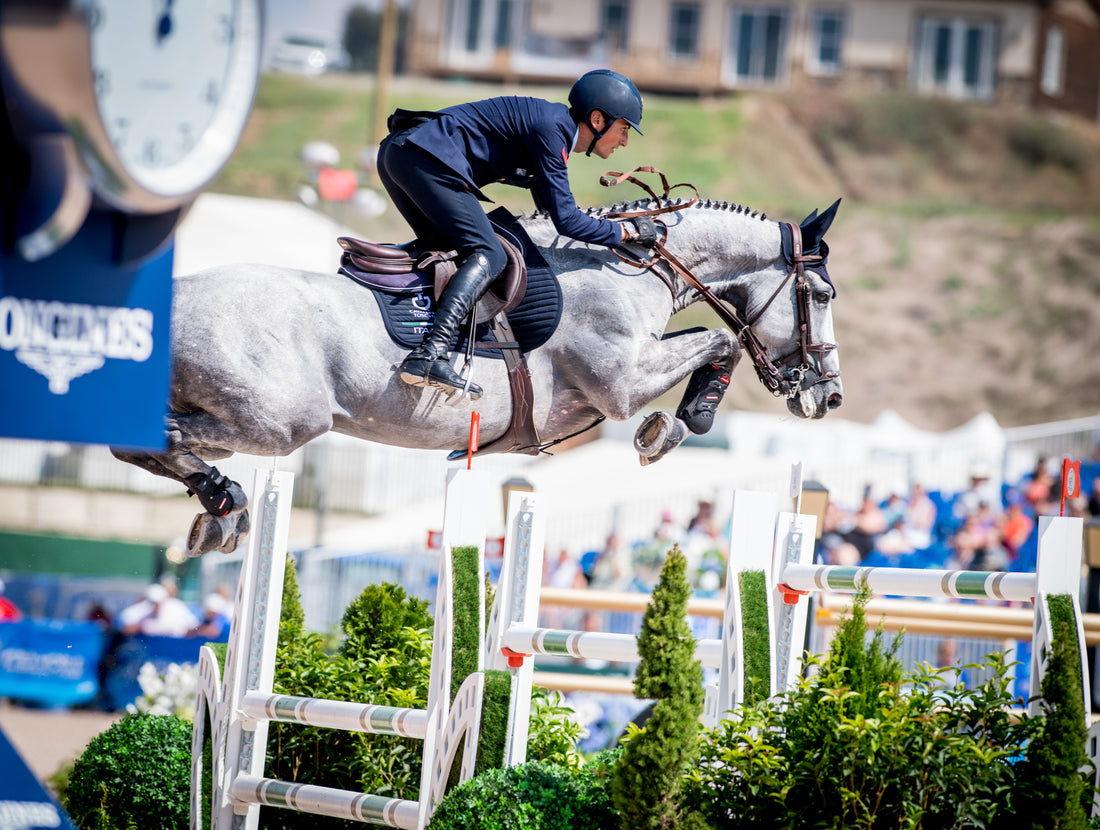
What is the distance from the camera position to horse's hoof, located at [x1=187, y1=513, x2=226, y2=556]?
425 centimetres

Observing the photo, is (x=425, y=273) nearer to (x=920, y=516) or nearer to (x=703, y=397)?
(x=703, y=397)

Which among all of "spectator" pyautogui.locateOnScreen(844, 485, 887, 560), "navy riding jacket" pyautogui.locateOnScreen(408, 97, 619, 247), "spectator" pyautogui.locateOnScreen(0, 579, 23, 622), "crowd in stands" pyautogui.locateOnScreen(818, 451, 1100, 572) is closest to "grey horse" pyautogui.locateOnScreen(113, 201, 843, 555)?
"navy riding jacket" pyautogui.locateOnScreen(408, 97, 619, 247)

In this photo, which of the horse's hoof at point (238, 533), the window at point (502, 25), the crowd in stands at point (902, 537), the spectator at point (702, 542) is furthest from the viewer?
the window at point (502, 25)

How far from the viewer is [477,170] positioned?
4.37 meters

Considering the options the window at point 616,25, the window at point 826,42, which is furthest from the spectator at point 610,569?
the window at point 826,42

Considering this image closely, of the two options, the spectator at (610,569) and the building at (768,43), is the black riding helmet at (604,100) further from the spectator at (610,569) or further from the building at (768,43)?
the building at (768,43)

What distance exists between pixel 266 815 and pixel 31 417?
2773 mm

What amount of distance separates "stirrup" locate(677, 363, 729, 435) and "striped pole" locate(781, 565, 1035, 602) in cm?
84

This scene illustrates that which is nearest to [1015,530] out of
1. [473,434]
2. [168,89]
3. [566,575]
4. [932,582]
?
[566,575]

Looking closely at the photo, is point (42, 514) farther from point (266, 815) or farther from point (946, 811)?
point (946, 811)

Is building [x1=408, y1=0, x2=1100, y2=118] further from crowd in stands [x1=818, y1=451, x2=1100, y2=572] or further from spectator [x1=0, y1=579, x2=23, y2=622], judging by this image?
spectator [x1=0, y1=579, x2=23, y2=622]

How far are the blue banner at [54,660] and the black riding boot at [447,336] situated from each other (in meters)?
6.58

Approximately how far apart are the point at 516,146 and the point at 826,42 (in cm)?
3952

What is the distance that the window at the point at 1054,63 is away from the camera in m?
41.4
